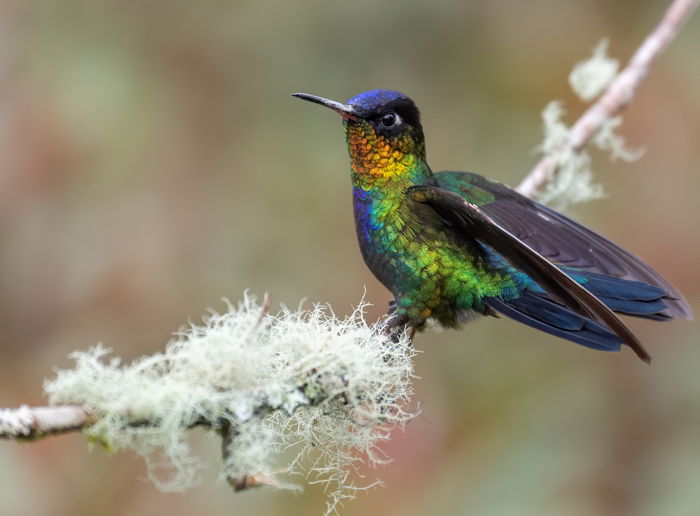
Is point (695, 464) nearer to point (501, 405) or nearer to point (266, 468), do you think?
point (501, 405)

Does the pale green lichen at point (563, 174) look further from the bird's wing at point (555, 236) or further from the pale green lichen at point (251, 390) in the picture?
the pale green lichen at point (251, 390)

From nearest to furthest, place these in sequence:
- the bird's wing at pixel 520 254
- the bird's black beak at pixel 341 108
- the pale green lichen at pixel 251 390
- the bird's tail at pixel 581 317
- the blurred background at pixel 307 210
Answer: the pale green lichen at pixel 251 390, the bird's wing at pixel 520 254, the bird's tail at pixel 581 317, the bird's black beak at pixel 341 108, the blurred background at pixel 307 210

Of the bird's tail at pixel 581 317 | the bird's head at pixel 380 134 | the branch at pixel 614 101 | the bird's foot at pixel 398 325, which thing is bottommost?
the bird's foot at pixel 398 325

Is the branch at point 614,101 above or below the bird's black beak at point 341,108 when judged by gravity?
above

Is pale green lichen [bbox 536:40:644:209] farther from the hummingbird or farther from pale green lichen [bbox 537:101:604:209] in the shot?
the hummingbird

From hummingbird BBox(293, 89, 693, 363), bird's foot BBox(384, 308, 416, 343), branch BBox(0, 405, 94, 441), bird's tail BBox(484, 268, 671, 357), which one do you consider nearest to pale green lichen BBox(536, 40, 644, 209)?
hummingbird BBox(293, 89, 693, 363)

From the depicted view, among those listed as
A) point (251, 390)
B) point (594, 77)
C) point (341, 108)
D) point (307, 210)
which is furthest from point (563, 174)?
point (251, 390)

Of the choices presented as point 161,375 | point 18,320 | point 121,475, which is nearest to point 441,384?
point 121,475

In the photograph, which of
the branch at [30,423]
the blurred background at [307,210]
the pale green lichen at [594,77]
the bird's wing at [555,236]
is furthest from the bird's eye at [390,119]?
the branch at [30,423]

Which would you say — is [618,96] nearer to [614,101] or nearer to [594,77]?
[614,101]
